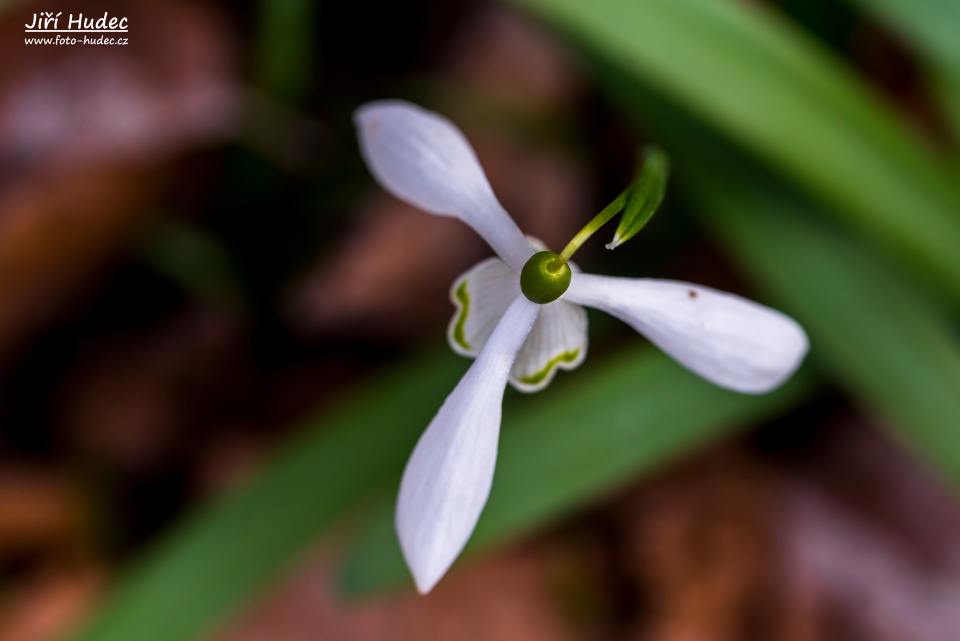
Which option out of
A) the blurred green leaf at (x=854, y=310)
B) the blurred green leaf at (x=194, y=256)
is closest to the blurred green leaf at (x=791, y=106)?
the blurred green leaf at (x=854, y=310)

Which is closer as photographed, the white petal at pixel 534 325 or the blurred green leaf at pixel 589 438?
the white petal at pixel 534 325

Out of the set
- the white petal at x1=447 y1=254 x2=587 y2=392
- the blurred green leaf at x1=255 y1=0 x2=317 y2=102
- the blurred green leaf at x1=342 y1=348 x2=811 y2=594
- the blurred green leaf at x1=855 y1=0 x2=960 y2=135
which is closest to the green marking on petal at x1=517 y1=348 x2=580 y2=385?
the white petal at x1=447 y1=254 x2=587 y2=392

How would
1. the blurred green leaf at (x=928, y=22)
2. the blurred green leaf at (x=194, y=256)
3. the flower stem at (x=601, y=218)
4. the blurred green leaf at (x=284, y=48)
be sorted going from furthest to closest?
1. the blurred green leaf at (x=194, y=256)
2. the blurred green leaf at (x=284, y=48)
3. the blurred green leaf at (x=928, y=22)
4. the flower stem at (x=601, y=218)

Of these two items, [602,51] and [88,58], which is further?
[88,58]

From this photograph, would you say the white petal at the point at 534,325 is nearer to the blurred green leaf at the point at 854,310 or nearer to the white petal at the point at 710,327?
the white petal at the point at 710,327

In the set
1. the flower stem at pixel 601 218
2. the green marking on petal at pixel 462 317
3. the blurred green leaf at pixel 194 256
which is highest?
the flower stem at pixel 601 218

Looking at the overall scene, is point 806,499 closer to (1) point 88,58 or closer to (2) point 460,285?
(2) point 460,285

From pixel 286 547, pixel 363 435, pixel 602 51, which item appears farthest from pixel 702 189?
pixel 286 547
